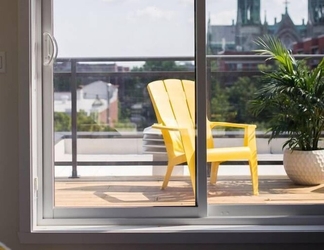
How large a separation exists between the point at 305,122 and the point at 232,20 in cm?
66

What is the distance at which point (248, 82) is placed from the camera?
3.16 m

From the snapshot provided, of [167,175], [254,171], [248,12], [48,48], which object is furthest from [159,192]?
[248,12]

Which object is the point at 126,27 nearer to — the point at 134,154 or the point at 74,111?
the point at 74,111

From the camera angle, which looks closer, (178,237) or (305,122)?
(178,237)

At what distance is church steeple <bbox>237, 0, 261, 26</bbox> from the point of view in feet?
10.2

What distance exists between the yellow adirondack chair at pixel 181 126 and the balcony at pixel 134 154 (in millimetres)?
33

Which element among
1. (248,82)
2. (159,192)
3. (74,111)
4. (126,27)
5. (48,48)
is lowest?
(159,192)

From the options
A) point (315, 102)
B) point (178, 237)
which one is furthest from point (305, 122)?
point (178, 237)

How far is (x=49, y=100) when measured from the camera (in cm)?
308

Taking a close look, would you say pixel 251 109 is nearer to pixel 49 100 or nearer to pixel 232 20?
pixel 232 20

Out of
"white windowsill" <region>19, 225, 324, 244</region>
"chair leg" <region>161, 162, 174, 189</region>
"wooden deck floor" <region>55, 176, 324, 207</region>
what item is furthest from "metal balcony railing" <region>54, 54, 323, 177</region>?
"white windowsill" <region>19, 225, 324, 244</region>

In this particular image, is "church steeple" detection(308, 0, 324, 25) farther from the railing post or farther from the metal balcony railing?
the railing post
